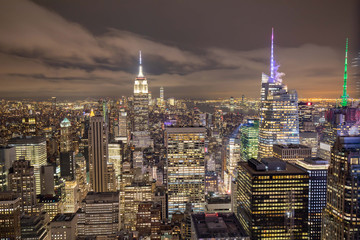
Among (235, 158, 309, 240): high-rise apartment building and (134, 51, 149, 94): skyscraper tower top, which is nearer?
(235, 158, 309, 240): high-rise apartment building

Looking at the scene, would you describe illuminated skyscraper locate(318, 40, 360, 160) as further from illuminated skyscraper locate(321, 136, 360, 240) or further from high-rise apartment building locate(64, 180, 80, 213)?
high-rise apartment building locate(64, 180, 80, 213)

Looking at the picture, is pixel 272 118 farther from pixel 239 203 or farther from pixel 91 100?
pixel 91 100

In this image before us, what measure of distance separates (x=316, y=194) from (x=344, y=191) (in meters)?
4.17

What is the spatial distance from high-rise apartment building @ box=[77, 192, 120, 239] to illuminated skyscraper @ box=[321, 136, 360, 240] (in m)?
11.4

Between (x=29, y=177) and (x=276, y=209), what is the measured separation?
531 inches

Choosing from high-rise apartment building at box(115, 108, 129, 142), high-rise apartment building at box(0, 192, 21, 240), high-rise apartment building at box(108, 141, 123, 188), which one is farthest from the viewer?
high-rise apartment building at box(115, 108, 129, 142)

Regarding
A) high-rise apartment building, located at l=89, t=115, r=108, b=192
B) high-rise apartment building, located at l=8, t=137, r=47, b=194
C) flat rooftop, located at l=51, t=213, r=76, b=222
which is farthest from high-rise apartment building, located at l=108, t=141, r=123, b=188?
flat rooftop, located at l=51, t=213, r=76, b=222

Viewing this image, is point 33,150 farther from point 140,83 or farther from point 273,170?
point 273,170

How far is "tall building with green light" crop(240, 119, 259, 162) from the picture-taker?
24.1 meters

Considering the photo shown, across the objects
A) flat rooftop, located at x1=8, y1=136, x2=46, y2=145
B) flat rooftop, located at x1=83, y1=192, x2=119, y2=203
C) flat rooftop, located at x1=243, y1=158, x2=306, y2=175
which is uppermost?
flat rooftop, located at x1=8, y1=136, x2=46, y2=145

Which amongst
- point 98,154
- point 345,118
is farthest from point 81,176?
point 345,118

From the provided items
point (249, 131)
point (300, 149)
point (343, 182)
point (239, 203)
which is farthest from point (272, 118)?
point (343, 182)

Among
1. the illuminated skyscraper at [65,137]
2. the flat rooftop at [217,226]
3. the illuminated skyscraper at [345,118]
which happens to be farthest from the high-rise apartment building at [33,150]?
the illuminated skyscraper at [345,118]

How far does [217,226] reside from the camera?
1080cm
